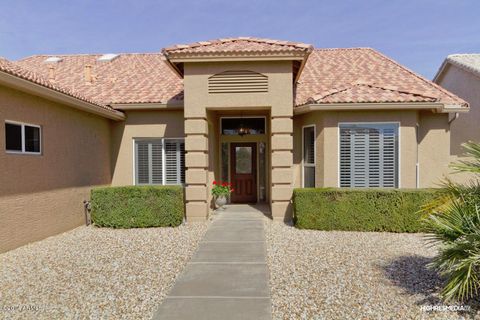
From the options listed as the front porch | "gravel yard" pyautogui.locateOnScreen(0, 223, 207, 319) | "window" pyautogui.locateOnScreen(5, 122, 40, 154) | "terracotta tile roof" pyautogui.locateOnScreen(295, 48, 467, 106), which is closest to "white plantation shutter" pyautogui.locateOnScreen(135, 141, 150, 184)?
the front porch

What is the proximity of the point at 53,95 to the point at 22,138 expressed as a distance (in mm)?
1330

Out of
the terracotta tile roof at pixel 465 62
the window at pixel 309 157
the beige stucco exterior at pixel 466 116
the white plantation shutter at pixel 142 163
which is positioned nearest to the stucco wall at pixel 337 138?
the window at pixel 309 157

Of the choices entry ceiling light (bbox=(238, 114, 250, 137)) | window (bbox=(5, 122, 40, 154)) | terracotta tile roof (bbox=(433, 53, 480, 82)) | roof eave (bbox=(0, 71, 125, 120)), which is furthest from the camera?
terracotta tile roof (bbox=(433, 53, 480, 82))

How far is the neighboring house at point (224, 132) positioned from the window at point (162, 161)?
0.12 ft

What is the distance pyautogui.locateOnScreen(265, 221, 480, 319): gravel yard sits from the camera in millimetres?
4160

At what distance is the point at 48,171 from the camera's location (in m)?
8.23

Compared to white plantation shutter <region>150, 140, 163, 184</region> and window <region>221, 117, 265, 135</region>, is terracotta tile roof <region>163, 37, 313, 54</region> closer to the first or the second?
window <region>221, 117, 265, 135</region>

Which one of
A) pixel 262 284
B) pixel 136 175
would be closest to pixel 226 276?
pixel 262 284

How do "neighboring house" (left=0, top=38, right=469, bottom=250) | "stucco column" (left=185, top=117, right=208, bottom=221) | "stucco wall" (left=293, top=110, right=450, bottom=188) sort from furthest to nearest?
1. "stucco wall" (left=293, top=110, right=450, bottom=188)
2. "stucco column" (left=185, top=117, right=208, bottom=221)
3. "neighboring house" (left=0, top=38, right=469, bottom=250)

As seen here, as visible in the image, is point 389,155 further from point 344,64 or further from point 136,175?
point 136,175

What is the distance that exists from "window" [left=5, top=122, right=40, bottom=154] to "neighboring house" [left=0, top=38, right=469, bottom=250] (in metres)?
0.04

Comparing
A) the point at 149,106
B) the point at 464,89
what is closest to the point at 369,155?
the point at 149,106

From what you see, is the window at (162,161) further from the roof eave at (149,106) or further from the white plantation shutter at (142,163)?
the roof eave at (149,106)

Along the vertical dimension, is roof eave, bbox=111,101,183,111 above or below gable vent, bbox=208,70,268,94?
below
